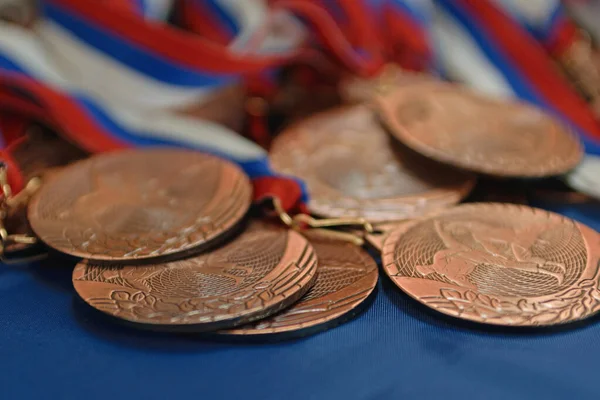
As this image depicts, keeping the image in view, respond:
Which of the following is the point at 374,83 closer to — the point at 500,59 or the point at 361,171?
the point at 500,59

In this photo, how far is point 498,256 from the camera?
3.31 ft

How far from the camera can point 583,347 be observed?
0.88m

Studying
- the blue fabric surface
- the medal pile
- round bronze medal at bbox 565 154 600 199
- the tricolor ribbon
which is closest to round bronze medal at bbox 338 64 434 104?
the medal pile

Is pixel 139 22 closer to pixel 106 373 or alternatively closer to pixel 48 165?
pixel 48 165

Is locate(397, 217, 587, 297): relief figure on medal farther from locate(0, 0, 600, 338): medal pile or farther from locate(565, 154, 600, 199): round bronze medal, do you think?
locate(565, 154, 600, 199): round bronze medal

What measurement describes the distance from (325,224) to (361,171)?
0.64 ft

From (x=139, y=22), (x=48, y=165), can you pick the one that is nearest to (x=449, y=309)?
(x=48, y=165)

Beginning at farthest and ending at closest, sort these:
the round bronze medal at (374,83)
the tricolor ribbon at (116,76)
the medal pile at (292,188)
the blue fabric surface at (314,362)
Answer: the round bronze medal at (374,83), the tricolor ribbon at (116,76), the medal pile at (292,188), the blue fabric surface at (314,362)

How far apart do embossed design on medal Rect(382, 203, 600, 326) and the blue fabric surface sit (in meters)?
0.03

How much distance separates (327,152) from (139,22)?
550mm

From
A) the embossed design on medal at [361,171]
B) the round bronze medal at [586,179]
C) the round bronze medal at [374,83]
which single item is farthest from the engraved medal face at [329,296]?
the round bronze medal at [374,83]

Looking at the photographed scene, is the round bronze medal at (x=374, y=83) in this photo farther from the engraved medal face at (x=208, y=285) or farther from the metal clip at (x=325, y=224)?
the engraved medal face at (x=208, y=285)

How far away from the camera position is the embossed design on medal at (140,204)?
1.00 meters

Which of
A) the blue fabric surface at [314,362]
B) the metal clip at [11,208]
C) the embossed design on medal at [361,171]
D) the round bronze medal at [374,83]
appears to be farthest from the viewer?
the round bronze medal at [374,83]
